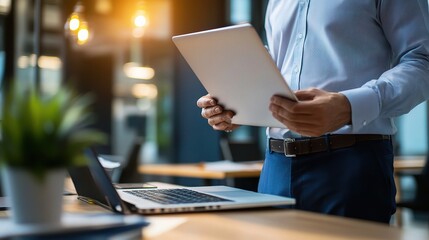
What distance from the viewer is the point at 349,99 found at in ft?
4.37

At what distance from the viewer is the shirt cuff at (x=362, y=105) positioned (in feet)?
4.36

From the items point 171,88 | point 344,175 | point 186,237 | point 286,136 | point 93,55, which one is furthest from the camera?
point 171,88

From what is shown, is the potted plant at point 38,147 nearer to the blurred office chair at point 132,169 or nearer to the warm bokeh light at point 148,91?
the blurred office chair at point 132,169

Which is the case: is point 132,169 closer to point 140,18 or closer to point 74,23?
point 140,18

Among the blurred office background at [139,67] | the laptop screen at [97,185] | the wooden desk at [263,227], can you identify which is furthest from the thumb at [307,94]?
the blurred office background at [139,67]

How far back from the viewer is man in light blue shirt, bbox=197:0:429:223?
4.56 ft

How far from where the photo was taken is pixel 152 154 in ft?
23.3

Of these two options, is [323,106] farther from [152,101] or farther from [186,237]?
[152,101]

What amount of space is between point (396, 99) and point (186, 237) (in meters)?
0.76

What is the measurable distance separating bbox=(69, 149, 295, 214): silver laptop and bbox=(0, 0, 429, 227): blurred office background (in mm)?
4768

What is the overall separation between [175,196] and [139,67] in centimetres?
595

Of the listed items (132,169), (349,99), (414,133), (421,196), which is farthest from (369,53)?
(414,133)

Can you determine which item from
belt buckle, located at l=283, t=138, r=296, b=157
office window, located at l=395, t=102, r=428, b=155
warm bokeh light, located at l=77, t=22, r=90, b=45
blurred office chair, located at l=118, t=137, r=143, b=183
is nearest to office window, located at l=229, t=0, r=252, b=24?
office window, located at l=395, t=102, r=428, b=155

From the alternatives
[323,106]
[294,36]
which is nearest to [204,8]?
[294,36]
